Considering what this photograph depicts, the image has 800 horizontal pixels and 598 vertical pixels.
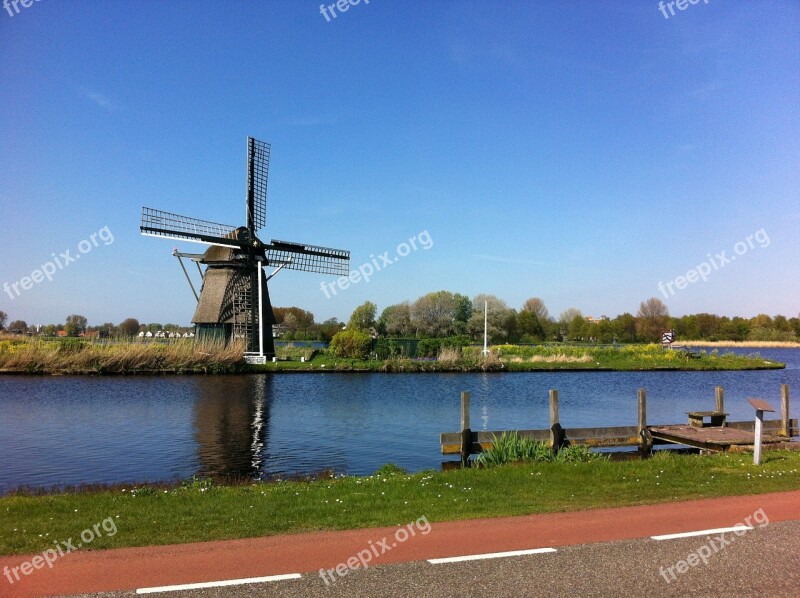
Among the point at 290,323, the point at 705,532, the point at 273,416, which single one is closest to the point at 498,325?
the point at 290,323

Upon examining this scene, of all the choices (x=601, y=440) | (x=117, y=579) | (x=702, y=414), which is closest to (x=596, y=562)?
(x=117, y=579)

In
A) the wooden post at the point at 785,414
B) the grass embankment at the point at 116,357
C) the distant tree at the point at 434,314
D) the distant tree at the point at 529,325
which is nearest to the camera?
the wooden post at the point at 785,414

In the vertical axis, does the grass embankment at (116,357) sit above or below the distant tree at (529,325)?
below

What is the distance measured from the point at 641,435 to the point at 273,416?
516 inches

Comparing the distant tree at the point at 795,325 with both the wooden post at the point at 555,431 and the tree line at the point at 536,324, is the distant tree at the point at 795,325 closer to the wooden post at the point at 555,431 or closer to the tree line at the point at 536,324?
the tree line at the point at 536,324

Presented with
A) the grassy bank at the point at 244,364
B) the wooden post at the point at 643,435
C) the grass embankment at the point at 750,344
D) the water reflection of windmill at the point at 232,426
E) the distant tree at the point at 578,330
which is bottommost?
the water reflection of windmill at the point at 232,426

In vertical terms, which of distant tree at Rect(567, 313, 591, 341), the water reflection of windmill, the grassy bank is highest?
distant tree at Rect(567, 313, 591, 341)

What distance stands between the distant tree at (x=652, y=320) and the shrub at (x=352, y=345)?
5966 cm

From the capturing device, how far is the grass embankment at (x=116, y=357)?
36781 mm

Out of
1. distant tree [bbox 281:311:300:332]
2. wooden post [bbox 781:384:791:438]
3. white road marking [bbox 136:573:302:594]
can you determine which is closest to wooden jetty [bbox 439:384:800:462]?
wooden post [bbox 781:384:791:438]

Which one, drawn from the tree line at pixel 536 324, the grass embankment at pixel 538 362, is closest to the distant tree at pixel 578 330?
the tree line at pixel 536 324

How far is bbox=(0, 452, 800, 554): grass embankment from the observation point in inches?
294

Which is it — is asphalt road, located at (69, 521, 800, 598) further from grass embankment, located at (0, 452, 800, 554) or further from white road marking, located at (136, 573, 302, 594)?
grass embankment, located at (0, 452, 800, 554)

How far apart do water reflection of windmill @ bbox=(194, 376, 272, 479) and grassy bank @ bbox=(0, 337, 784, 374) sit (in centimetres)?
549
